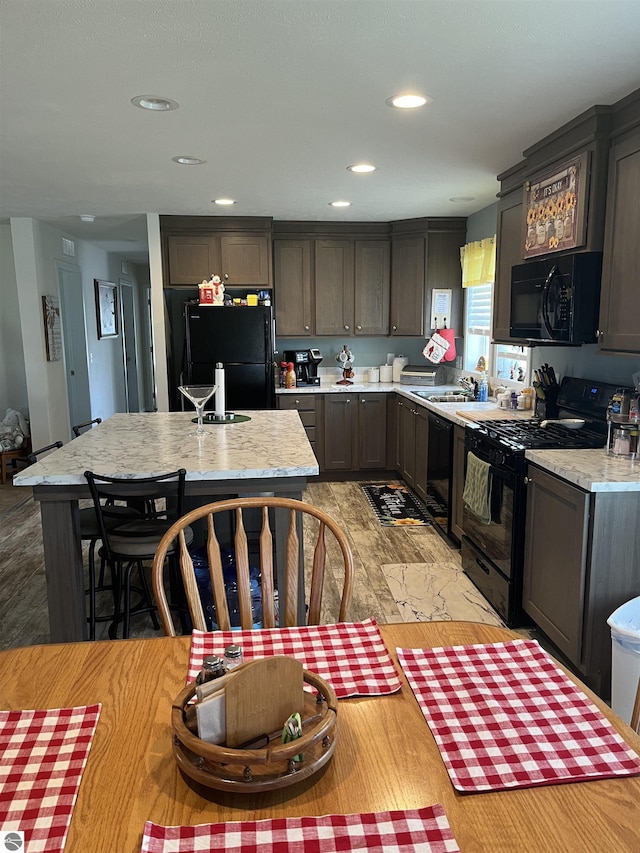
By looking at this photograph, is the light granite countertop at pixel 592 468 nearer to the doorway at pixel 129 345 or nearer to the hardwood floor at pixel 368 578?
the hardwood floor at pixel 368 578

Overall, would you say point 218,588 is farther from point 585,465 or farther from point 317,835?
point 585,465

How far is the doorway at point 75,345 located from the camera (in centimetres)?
676

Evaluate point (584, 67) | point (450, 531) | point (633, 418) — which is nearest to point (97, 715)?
point (633, 418)

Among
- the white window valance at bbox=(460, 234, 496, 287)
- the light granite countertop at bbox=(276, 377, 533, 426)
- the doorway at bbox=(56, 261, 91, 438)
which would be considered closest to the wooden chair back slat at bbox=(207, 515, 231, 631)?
the light granite countertop at bbox=(276, 377, 533, 426)

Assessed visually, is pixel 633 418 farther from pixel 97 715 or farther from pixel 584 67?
pixel 97 715

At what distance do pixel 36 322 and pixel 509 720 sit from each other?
18.6 feet

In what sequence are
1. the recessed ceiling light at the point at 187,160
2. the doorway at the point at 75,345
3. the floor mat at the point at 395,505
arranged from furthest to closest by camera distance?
the doorway at the point at 75,345 → the floor mat at the point at 395,505 → the recessed ceiling light at the point at 187,160

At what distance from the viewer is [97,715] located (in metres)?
1.04

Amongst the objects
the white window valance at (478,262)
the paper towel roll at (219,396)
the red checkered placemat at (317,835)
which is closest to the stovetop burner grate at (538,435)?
the paper towel roll at (219,396)

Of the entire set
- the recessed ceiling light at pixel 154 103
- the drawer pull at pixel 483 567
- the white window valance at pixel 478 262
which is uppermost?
the recessed ceiling light at pixel 154 103

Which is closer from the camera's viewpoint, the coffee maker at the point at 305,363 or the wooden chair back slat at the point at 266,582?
the wooden chair back slat at the point at 266,582

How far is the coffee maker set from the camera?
597cm

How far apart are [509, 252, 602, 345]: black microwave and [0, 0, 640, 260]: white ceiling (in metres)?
0.65

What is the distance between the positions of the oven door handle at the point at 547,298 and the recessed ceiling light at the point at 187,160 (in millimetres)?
1998
